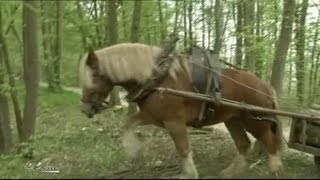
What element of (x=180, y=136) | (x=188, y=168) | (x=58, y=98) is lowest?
(x=58, y=98)

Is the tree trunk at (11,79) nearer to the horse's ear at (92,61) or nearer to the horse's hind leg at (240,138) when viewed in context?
the horse's hind leg at (240,138)

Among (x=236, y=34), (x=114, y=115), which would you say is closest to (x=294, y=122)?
(x=236, y=34)

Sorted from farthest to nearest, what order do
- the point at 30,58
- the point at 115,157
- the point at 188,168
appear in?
1. the point at 30,58
2. the point at 115,157
3. the point at 188,168

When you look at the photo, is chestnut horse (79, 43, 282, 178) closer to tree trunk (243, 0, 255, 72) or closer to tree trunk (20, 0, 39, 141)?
tree trunk (20, 0, 39, 141)

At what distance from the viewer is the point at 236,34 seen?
45.4ft

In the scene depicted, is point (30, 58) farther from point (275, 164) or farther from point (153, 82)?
point (275, 164)

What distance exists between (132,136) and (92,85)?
930mm

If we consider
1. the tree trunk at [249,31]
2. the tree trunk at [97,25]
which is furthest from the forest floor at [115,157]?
the tree trunk at [97,25]

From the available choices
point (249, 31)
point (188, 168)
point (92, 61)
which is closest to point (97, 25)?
point (249, 31)

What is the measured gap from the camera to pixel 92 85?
7.27 meters

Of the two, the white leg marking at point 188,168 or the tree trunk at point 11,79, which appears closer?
the white leg marking at point 188,168

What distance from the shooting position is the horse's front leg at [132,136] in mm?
7605

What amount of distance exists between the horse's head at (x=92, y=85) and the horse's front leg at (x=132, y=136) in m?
0.42
